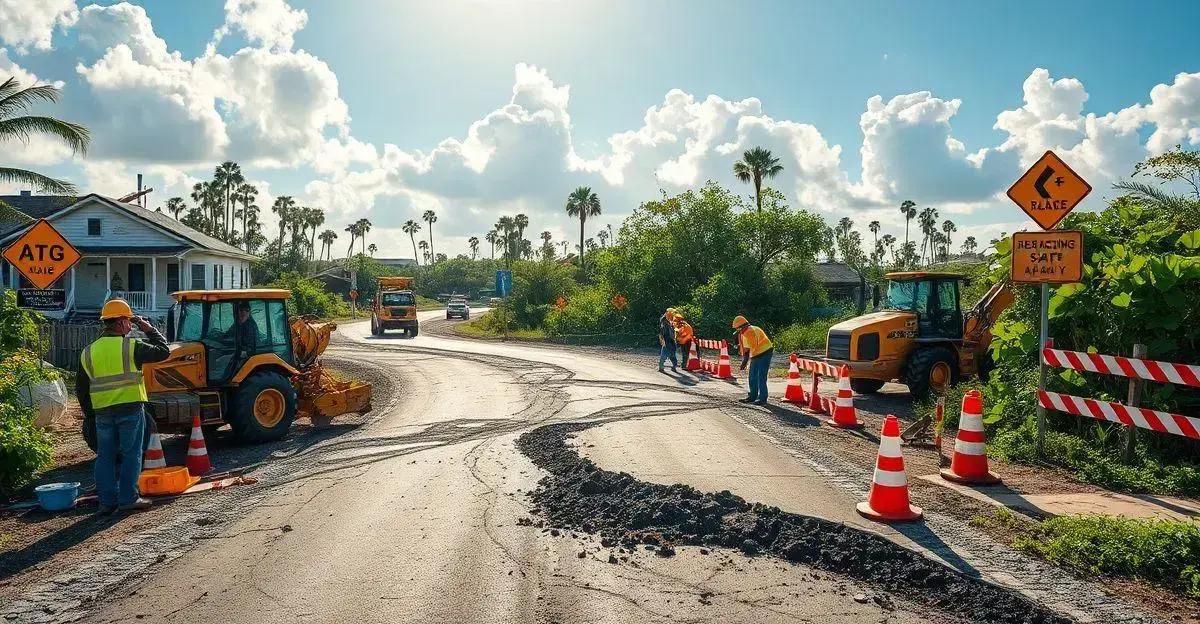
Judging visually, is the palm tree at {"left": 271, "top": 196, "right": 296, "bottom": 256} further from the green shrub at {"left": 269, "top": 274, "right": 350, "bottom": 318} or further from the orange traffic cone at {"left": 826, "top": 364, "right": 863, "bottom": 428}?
the orange traffic cone at {"left": 826, "top": 364, "right": 863, "bottom": 428}

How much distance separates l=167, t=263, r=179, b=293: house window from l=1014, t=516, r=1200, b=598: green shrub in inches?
1513

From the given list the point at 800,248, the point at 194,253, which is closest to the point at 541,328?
the point at 800,248

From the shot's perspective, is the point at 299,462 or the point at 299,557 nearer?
the point at 299,557

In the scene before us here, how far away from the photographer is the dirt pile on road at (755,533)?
5.09 m

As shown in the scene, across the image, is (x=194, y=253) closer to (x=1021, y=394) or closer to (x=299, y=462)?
(x=299, y=462)

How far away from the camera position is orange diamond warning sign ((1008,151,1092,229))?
9047 millimetres

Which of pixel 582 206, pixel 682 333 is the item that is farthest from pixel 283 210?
pixel 682 333

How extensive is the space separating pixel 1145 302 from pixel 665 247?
2595 cm

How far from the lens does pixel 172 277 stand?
3741 cm

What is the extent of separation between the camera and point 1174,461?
805cm

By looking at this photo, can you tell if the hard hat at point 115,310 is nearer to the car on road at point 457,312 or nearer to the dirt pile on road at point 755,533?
the dirt pile on road at point 755,533

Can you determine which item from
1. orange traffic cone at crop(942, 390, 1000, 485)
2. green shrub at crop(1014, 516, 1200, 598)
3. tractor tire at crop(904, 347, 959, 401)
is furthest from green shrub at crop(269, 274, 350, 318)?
green shrub at crop(1014, 516, 1200, 598)

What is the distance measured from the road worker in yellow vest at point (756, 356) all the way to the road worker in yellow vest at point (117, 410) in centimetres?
903

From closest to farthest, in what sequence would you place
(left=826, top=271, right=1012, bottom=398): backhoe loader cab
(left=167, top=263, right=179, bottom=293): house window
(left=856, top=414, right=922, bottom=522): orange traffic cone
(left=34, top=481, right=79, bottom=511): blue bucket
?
(left=856, top=414, right=922, bottom=522): orange traffic cone
(left=34, top=481, right=79, bottom=511): blue bucket
(left=826, top=271, right=1012, bottom=398): backhoe loader cab
(left=167, top=263, right=179, bottom=293): house window
